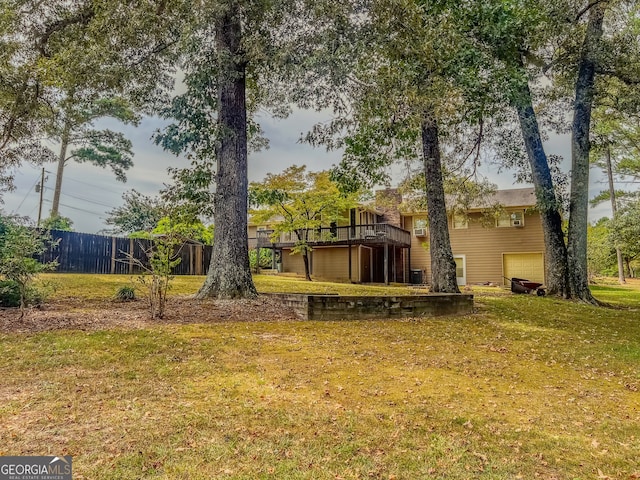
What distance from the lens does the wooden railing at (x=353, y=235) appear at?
2183 centimetres

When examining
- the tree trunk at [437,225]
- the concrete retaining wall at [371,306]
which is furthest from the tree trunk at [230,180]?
the tree trunk at [437,225]

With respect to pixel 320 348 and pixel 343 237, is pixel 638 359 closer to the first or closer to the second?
pixel 320 348

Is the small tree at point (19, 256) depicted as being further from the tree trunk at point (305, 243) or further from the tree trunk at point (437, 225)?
the tree trunk at point (305, 243)

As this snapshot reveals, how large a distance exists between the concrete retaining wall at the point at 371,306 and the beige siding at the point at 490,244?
46.6 ft

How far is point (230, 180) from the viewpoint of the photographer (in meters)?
8.77

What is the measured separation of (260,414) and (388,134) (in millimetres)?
8129

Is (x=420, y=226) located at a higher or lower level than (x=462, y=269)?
higher

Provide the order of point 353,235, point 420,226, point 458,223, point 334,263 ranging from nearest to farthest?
point 353,235 < point 458,223 < point 420,226 < point 334,263

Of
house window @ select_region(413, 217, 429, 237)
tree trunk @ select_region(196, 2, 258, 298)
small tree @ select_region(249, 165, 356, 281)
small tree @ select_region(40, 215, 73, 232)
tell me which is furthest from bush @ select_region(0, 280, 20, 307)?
house window @ select_region(413, 217, 429, 237)

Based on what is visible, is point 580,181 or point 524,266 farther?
point 524,266

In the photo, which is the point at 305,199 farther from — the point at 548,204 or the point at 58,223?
the point at 58,223

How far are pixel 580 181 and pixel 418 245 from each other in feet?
42.0

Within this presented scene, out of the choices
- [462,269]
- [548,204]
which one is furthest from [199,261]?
[548,204]

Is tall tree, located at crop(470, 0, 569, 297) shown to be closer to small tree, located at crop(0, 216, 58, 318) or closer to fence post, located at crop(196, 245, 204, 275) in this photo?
small tree, located at crop(0, 216, 58, 318)
